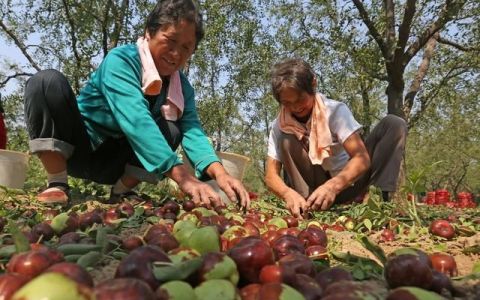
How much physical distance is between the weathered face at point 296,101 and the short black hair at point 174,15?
0.89 meters

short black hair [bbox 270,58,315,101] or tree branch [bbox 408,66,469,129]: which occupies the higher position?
tree branch [bbox 408,66,469,129]

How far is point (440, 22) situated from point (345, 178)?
10.1 m

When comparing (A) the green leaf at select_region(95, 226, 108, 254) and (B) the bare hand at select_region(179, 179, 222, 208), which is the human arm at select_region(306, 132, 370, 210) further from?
(A) the green leaf at select_region(95, 226, 108, 254)

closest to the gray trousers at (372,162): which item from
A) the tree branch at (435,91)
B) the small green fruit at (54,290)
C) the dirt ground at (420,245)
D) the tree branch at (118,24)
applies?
the dirt ground at (420,245)

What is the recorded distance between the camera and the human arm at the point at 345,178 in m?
3.58

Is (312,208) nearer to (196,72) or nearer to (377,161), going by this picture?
(377,161)

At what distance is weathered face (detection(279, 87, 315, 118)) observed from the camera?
416cm

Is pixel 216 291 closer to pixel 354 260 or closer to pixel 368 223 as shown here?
pixel 354 260

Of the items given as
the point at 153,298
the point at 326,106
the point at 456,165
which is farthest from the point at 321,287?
the point at 456,165

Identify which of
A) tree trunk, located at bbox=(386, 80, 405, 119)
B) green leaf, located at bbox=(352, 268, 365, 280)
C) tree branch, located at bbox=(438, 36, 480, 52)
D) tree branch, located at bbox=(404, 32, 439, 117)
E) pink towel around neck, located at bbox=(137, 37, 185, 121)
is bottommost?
green leaf, located at bbox=(352, 268, 365, 280)

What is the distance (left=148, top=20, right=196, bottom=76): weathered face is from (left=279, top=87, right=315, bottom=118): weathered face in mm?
897

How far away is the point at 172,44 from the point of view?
147 inches

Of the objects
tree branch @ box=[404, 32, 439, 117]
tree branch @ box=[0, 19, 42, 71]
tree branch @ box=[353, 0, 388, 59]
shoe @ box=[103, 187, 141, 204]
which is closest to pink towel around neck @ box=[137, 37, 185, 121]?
shoe @ box=[103, 187, 141, 204]

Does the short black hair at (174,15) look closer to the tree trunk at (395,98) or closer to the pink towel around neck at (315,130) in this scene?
the pink towel around neck at (315,130)
